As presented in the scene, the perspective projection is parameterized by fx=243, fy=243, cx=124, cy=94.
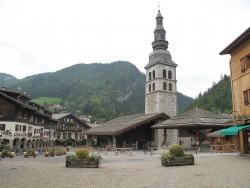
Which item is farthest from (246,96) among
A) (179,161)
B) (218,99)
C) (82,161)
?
(218,99)

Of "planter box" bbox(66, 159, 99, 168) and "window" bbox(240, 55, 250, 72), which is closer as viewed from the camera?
"planter box" bbox(66, 159, 99, 168)

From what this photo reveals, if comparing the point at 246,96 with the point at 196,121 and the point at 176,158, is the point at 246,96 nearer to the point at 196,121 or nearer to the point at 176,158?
the point at 176,158

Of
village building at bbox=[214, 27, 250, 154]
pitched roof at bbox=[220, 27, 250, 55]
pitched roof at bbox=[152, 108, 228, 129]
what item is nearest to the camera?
pitched roof at bbox=[220, 27, 250, 55]

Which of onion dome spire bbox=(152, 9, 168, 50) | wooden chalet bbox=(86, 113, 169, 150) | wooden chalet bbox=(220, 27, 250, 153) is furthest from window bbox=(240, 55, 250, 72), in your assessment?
onion dome spire bbox=(152, 9, 168, 50)

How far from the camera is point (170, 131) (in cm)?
4381

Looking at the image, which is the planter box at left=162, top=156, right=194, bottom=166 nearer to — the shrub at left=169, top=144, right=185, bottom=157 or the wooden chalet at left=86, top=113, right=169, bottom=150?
the shrub at left=169, top=144, right=185, bottom=157

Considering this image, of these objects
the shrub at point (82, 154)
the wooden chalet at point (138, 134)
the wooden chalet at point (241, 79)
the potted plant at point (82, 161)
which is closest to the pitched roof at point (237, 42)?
the wooden chalet at point (241, 79)

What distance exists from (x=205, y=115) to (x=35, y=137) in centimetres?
3081

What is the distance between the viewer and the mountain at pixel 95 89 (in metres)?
135

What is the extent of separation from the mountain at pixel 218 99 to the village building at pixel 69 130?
61435mm

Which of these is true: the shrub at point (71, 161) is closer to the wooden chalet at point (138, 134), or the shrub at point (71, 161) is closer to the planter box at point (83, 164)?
the planter box at point (83, 164)

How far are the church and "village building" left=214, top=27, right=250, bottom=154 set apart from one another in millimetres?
19262

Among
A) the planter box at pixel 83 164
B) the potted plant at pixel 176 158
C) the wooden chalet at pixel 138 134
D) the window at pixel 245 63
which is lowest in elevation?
the planter box at pixel 83 164

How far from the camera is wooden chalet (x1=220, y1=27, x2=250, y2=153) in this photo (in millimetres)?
19172
